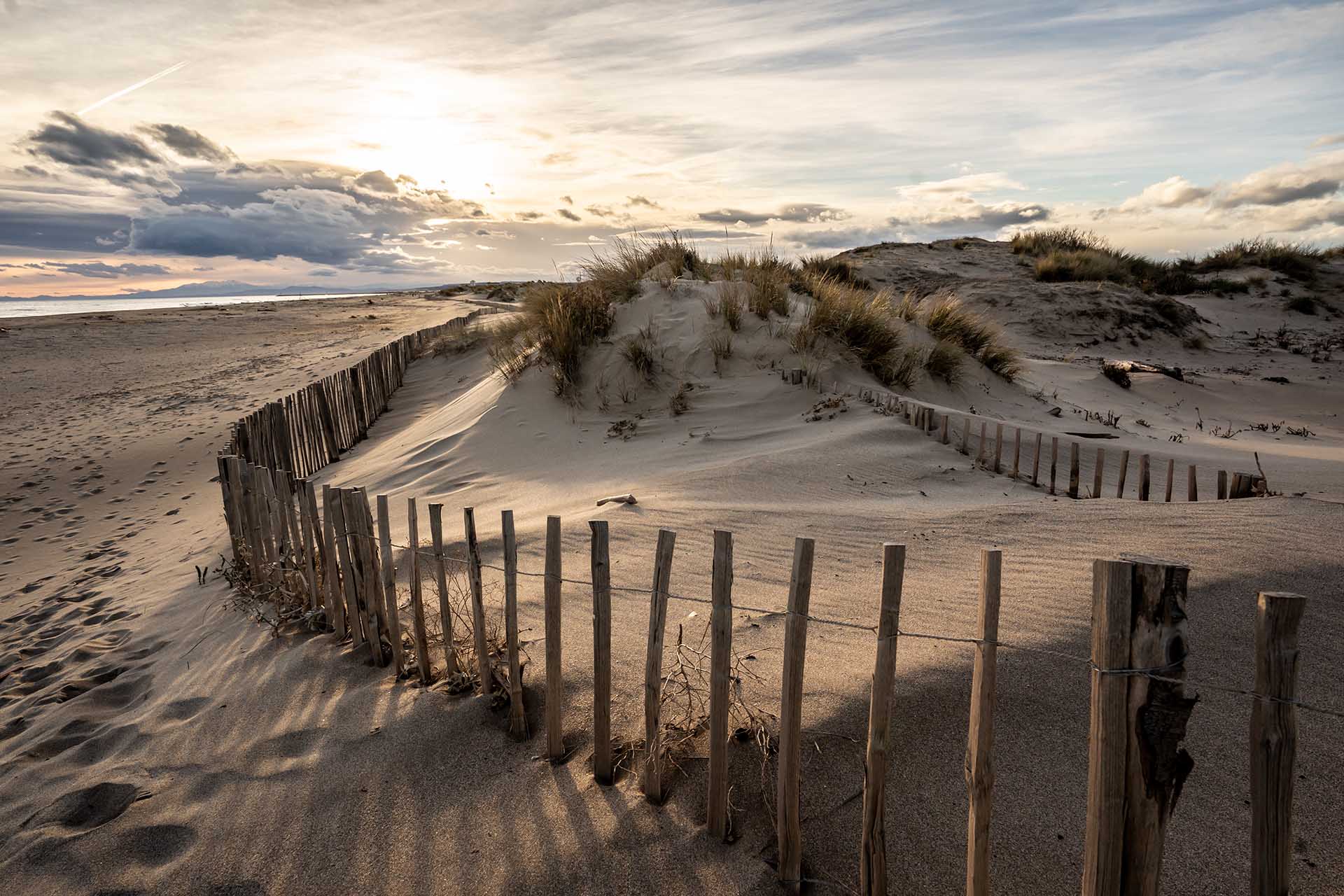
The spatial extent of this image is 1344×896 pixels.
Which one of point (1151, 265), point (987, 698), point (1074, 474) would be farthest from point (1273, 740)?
point (1151, 265)

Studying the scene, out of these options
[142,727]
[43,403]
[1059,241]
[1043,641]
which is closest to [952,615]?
[1043,641]

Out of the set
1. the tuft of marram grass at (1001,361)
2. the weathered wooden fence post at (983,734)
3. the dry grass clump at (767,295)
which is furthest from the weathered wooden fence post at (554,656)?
the tuft of marram grass at (1001,361)

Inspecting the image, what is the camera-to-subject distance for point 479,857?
2.26 m

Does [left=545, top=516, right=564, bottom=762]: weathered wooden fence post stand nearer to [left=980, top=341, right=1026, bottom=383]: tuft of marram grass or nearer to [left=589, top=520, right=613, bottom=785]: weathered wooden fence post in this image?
[left=589, top=520, right=613, bottom=785]: weathered wooden fence post

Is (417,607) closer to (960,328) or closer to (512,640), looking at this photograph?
(512,640)

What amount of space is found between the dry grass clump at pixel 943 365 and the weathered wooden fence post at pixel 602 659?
7.95 m

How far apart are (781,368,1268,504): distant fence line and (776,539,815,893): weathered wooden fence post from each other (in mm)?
3855

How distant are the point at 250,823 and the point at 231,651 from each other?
175cm

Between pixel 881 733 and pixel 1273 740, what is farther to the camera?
pixel 881 733

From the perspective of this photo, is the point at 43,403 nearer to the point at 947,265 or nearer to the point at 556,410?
the point at 556,410

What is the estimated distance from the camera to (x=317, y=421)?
8.76 metres

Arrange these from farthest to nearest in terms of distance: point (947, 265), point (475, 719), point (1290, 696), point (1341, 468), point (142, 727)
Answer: point (947, 265) → point (1341, 468) → point (142, 727) → point (475, 719) → point (1290, 696)

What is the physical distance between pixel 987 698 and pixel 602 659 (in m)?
1.26

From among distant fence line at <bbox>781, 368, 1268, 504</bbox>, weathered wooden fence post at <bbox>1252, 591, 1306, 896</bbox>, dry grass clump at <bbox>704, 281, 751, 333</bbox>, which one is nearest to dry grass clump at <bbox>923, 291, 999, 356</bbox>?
distant fence line at <bbox>781, 368, 1268, 504</bbox>
